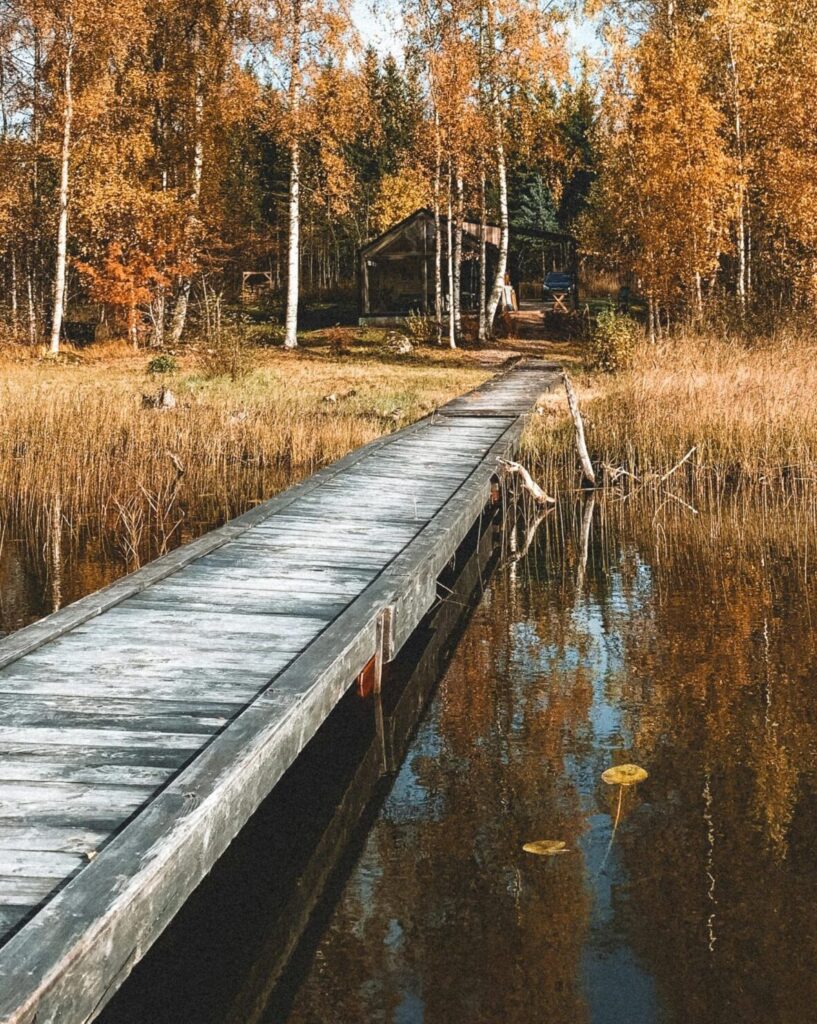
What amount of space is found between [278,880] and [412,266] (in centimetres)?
3211

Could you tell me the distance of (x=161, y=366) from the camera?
70.5 feet

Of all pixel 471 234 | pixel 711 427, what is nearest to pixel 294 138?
pixel 471 234

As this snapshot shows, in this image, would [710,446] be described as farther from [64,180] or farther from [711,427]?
[64,180]

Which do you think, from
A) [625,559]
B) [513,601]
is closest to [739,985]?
[513,601]

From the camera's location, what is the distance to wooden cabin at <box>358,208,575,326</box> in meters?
33.8

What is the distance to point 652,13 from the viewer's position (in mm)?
28156

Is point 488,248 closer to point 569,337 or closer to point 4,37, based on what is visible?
point 569,337

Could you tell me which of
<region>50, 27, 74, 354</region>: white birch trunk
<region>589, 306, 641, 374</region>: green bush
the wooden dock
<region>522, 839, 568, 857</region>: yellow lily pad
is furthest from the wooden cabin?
<region>522, 839, 568, 857</region>: yellow lily pad

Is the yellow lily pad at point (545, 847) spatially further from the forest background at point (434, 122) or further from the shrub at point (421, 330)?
the shrub at point (421, 330)

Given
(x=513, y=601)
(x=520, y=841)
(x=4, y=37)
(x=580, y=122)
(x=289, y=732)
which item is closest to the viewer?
(x=289, y=732)

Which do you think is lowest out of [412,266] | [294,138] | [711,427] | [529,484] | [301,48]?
[529,484]

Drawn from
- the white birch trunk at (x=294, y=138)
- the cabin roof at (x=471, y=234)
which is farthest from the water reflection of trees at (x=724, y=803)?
the cabin roof at (x=471, y=234)

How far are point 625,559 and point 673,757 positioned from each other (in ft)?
12.7

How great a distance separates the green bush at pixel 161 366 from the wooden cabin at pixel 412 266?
41.9 feet
